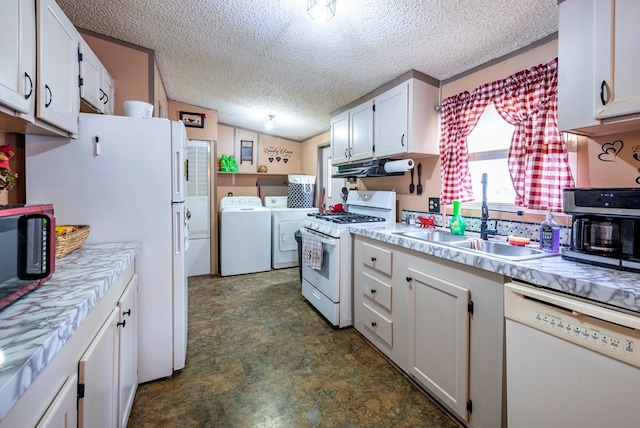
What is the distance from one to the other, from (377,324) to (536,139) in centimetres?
161

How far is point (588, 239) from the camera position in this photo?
3.84ft

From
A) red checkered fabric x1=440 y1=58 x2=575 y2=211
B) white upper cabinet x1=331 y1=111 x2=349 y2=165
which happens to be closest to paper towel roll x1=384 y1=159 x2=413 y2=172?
red checkered fabric x1=440 y1=58 x2=575 y2=211

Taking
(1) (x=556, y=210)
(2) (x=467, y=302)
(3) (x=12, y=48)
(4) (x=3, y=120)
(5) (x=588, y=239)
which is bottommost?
(2) (x=467, y=302)

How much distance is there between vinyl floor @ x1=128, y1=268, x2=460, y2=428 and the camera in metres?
1.51

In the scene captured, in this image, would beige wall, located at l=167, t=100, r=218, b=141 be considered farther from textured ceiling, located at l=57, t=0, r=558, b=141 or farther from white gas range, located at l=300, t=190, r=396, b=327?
white gas range, located at l=300, t=190, r=396, b=327

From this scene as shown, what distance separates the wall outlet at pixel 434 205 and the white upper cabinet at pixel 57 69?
8.19 ft

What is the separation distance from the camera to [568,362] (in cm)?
99

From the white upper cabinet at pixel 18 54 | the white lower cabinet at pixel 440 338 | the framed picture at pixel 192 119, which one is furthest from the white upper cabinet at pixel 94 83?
the white lower cabinet at pixel 440 338

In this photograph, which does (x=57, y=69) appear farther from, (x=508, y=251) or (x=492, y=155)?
(x=492, y=155)

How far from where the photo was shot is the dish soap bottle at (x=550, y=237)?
142cm

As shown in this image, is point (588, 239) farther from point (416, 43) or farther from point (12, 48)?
point (12, 48)

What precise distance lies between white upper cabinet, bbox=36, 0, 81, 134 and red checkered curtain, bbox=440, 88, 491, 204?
8.10ft

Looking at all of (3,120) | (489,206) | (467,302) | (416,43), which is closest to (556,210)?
(489,206)

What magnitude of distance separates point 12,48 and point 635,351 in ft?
7.62
